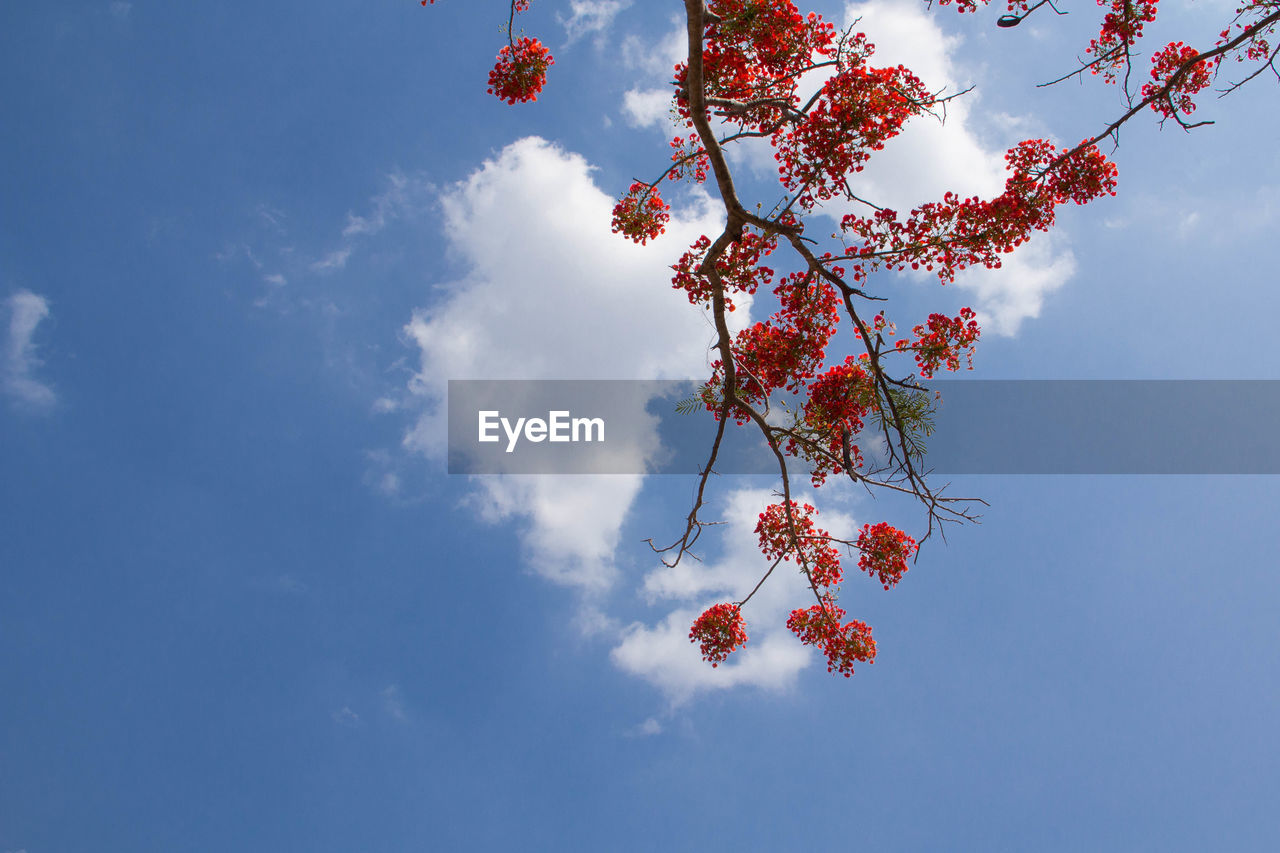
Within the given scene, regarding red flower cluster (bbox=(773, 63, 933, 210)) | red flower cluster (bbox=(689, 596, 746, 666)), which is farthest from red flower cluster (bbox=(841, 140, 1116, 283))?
red flower cluster (bbox=(689, 596, 746, 666))

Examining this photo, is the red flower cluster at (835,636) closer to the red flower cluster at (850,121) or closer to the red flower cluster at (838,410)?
the red flower cluster at (838,410)

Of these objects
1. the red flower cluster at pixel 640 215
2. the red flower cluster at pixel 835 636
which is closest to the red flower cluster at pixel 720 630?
the red flower cluster at pixel 835 636

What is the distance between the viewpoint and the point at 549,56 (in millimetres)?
5902

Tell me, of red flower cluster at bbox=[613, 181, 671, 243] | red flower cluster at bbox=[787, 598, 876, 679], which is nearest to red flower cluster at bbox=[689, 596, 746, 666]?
red flower cluster at bbox=[787, 598, 876, 679]

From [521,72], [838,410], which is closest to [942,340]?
[838,410]

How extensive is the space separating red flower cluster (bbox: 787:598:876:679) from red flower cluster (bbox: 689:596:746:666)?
58cm

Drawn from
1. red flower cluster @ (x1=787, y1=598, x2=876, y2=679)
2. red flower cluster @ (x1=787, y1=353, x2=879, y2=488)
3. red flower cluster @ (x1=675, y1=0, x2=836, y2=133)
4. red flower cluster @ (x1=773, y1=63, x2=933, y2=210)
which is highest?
red flower cluster @ (x1=675, y1=0, x2=836, y2=133)

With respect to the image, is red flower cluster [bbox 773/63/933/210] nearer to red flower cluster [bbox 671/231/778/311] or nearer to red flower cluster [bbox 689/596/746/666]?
red flower cluster [bbox 671/231/778/311]

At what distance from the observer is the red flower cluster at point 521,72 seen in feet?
19.1

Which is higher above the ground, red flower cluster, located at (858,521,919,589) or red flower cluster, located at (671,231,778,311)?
red flower cluster, located at (671,231,778,311)

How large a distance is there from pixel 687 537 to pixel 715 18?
4.30m

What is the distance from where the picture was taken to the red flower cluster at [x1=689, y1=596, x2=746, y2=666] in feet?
21.6

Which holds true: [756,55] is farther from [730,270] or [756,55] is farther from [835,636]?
[835,636]

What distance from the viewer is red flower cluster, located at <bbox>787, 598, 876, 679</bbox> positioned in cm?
618
